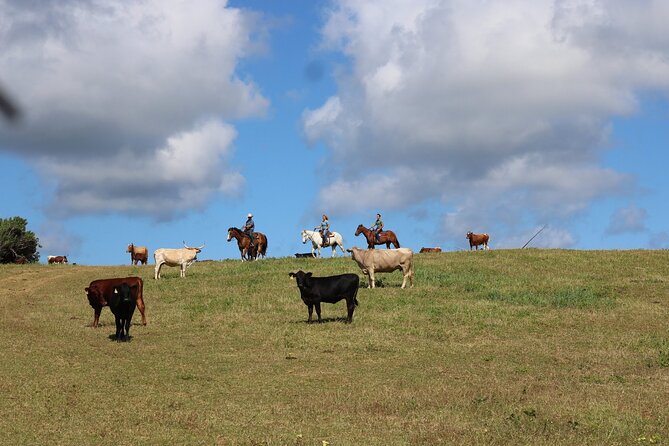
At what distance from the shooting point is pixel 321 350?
20547mm

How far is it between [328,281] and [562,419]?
12.7 metres

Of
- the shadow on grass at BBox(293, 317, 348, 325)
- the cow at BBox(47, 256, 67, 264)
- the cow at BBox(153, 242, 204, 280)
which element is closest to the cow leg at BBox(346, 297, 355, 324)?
the shadow on grass at BBox(293, 317, 348, 325)

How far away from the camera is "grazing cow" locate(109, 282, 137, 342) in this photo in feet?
71.6

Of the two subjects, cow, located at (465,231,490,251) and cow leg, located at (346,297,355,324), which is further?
cow, located at (465,231,490,251)

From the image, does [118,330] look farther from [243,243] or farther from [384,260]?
[243,243]

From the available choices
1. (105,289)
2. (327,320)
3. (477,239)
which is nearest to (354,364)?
(327,320)

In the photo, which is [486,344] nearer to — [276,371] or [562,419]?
[276,371]

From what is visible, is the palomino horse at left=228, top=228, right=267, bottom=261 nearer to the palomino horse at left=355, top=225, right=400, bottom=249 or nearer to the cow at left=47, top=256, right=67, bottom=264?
the palomino horse at left=355, top=225, right=400, bottom=249

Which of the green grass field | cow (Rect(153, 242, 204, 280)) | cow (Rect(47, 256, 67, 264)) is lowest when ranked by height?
the green grass field

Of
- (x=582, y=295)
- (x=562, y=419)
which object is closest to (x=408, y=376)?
(x=562, y=419)

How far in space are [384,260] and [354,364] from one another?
1491 centimetres

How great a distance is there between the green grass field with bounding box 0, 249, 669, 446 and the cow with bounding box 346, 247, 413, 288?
1.02 m

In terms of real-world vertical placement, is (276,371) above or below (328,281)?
below

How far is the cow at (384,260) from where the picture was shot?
109ft
